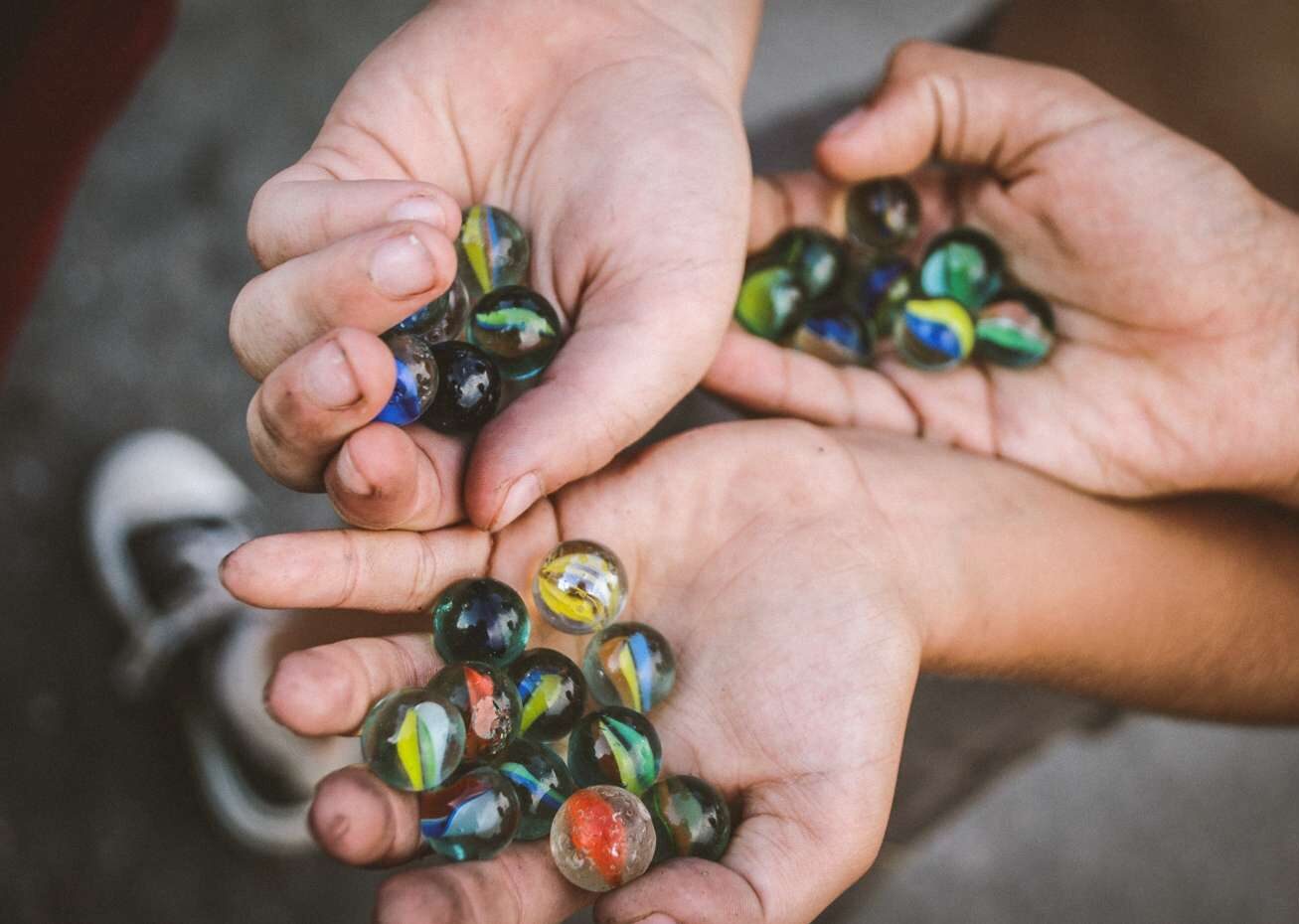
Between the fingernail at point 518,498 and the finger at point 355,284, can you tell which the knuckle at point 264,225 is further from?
the fingernail at point 518,498

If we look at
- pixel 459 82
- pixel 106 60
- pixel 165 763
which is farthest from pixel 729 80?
pixel 165 763

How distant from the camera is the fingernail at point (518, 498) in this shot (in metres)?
1.14

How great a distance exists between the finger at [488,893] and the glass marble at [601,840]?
0.07 ft

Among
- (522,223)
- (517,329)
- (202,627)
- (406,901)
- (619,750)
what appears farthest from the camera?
(202,627)

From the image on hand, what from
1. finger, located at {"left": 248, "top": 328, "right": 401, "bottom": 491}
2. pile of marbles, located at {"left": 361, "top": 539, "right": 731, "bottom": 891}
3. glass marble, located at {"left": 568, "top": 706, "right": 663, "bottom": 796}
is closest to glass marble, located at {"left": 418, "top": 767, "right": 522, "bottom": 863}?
pile of marbles, located at {"left": 361, "top": 539, "right": 731, "bottom": 891}

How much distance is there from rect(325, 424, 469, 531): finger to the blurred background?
0.89 meters

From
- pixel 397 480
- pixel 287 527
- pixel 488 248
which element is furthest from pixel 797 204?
pixel 287 527

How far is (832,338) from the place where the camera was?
1.63m

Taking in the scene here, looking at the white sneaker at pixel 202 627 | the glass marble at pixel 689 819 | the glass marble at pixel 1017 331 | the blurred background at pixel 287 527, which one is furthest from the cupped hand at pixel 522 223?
the white sneaker at pixel 202 627

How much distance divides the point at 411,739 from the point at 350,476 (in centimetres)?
26

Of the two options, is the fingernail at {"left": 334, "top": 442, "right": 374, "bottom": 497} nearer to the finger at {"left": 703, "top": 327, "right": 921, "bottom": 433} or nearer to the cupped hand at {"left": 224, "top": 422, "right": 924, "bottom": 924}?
the cupped hand at {"left": 224, "top": 422, "right": 924, "bottom": 924}

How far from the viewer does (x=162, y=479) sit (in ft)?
7.38

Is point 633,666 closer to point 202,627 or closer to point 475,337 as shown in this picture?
point 475,337

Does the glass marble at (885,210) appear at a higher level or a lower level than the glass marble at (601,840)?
higher
